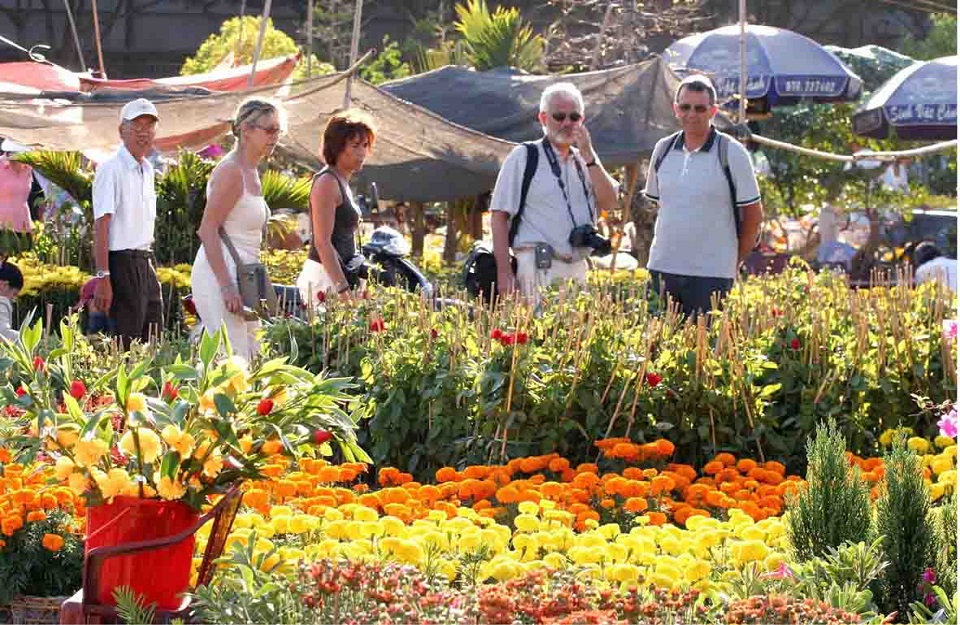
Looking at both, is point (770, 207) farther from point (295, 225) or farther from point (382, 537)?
point (382, 537)

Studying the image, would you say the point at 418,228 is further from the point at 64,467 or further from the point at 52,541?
the point at 64,467

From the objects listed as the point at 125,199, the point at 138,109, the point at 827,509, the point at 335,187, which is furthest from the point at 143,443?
the point at 125,199

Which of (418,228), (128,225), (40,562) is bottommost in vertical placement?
(40,562)

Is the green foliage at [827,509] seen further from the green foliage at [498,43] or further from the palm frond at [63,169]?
the green foliage at [498,43]

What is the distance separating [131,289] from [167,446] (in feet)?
16.2

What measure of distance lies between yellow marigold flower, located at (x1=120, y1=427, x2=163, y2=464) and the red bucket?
3.7 inches

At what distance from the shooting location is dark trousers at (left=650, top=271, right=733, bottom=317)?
24.3 ft

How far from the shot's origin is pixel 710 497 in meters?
4.98

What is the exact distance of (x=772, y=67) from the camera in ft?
62.8

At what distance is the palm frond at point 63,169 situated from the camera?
11.9 metres

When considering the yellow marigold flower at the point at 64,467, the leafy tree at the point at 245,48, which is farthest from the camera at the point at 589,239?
the leafy tree at the point at 245,48

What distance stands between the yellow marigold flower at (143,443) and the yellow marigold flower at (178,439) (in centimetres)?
2

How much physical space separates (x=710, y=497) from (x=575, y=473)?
1.96 feet

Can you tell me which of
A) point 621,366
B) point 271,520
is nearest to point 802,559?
point 271,520
